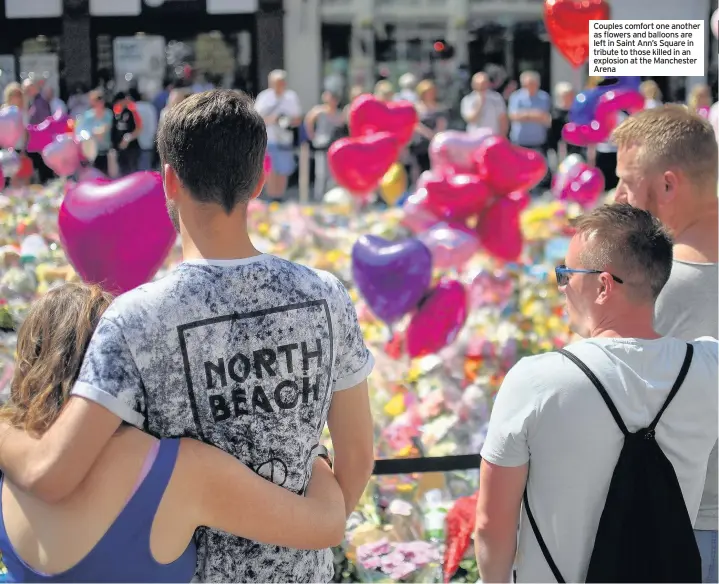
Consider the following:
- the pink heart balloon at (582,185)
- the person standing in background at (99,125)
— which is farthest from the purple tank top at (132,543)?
the person standing in background at (99,125)

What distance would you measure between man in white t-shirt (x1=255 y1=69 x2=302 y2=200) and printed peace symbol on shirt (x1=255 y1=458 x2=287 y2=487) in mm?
7023

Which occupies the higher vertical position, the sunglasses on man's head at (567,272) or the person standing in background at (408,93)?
the person standing in background at (408,93)

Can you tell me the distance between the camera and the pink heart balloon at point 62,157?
6.27 m

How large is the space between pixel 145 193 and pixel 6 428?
1298mm

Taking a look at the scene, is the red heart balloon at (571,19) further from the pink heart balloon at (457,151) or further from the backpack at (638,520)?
the backpack at (638,520)

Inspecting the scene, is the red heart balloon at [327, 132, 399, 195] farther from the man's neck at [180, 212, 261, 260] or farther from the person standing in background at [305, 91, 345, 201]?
the person standing in background at [305, 91, 345, 201]

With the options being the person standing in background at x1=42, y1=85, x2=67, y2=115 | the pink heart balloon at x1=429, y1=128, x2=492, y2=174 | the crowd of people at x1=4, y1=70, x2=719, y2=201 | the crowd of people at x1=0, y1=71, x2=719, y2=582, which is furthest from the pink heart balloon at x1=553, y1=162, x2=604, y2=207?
the crowd of people at x1=0, y1=71, x2=719, y2=582

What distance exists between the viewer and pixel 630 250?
4.77 feet

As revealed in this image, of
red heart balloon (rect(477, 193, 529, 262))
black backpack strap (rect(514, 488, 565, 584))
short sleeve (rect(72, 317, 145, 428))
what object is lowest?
black backpack strap (rect(514, 488, 565, 584))

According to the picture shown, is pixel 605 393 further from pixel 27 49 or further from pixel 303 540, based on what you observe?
pixel 27 49

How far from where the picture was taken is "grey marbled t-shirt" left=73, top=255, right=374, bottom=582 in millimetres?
1196

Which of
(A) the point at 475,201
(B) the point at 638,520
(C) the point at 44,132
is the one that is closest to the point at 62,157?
(C) the point at 44,132

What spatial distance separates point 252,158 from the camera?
50.2 inches

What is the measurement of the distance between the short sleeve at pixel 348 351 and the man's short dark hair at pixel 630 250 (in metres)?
0.37
